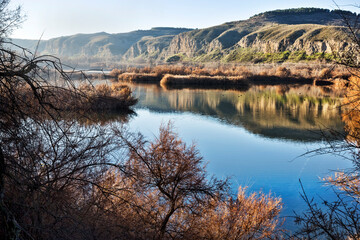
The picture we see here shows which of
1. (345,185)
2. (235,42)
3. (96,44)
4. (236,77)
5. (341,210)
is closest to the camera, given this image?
(345,185)

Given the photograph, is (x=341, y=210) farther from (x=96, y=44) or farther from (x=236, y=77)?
(x=96, y=44)

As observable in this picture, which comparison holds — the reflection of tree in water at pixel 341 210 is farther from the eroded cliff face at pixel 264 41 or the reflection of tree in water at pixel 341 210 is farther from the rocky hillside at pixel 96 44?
the rocky hillside at pixel 96 44

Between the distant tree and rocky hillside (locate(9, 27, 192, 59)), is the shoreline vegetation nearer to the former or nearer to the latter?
the distant tree

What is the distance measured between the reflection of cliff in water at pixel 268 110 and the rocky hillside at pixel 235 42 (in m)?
16.9

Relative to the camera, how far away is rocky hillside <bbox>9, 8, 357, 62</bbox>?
77856 mm

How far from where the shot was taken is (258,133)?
57.7 feet

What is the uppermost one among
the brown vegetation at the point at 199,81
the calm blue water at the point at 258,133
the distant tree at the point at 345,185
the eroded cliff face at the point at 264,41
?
the eroded cliff face at the point at 264,41

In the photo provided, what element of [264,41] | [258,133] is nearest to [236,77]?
[258,133]

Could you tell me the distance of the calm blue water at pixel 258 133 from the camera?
36.5 ft

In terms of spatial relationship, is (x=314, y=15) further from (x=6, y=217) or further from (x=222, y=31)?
(x=6, y=217)

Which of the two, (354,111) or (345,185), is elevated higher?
(354,111)

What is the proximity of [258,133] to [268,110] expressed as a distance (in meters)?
7.44

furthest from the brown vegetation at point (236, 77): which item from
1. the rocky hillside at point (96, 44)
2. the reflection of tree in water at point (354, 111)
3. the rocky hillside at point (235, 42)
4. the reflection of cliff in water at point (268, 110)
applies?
the rocky hillside at point (96, 44)

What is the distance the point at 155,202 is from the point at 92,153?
6.93ft
